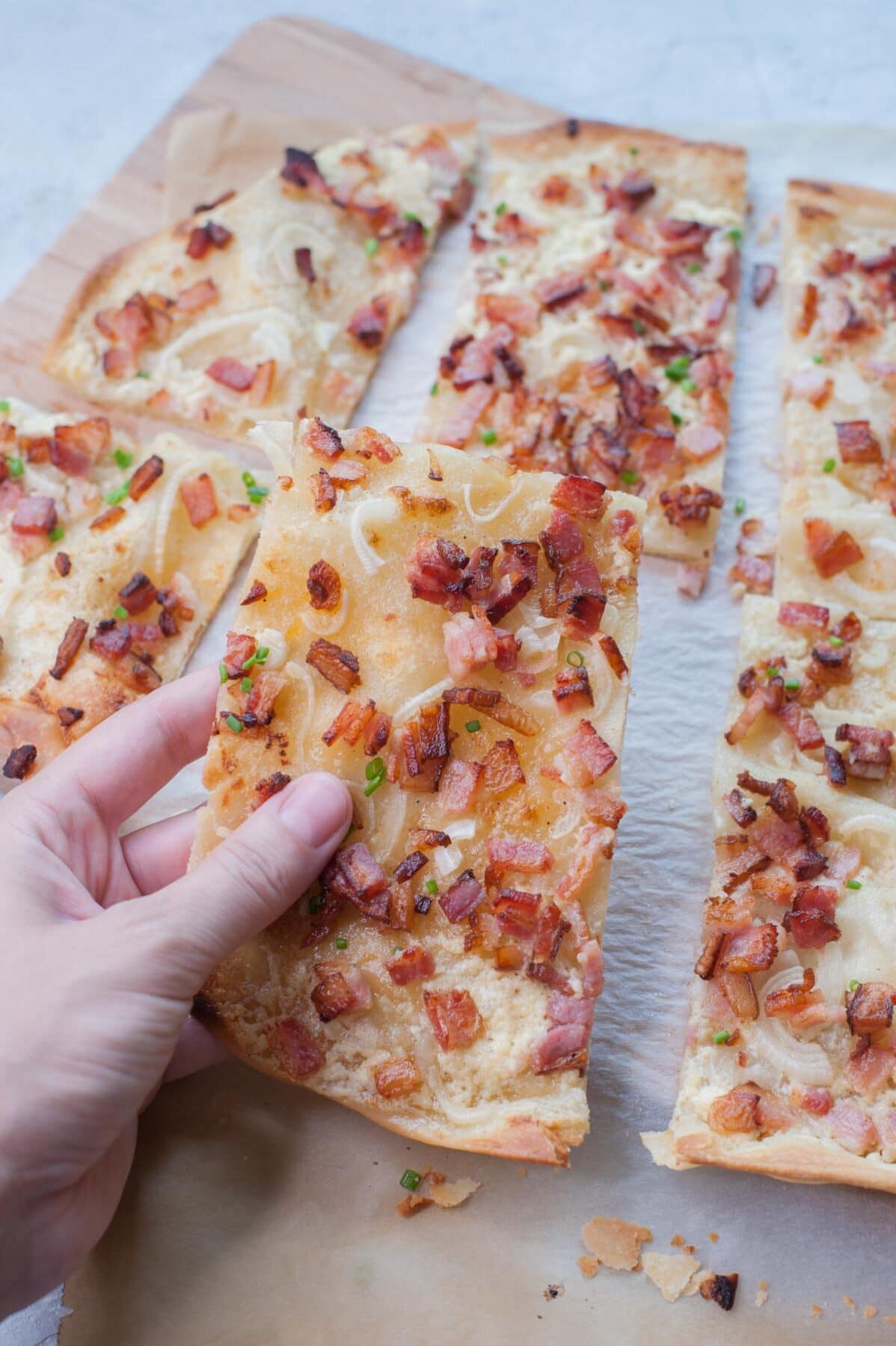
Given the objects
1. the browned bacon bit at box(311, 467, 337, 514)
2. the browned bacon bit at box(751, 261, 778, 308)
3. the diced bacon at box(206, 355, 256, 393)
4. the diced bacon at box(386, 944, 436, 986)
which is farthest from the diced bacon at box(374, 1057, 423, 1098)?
the browned bacon bit at box(751, 261, 778, 308)

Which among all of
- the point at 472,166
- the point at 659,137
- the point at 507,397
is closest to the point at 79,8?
the point at 472,166

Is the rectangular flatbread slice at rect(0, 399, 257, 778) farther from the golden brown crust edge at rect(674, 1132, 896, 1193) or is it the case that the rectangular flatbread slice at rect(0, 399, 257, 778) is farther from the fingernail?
the golden brown crust edge at rect(674, 1132, 896, 1193)

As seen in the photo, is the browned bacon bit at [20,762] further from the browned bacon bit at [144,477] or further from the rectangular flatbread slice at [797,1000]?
the rectangular flatbread slice at [797,1000]

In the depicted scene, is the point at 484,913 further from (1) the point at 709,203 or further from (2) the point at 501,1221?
(1) the point at 709,203

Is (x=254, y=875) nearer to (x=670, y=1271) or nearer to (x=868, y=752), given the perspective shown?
(x=670, y=1271)

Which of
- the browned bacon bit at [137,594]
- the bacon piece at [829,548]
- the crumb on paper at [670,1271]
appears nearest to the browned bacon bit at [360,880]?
the crumb on paper at [670,1271]
